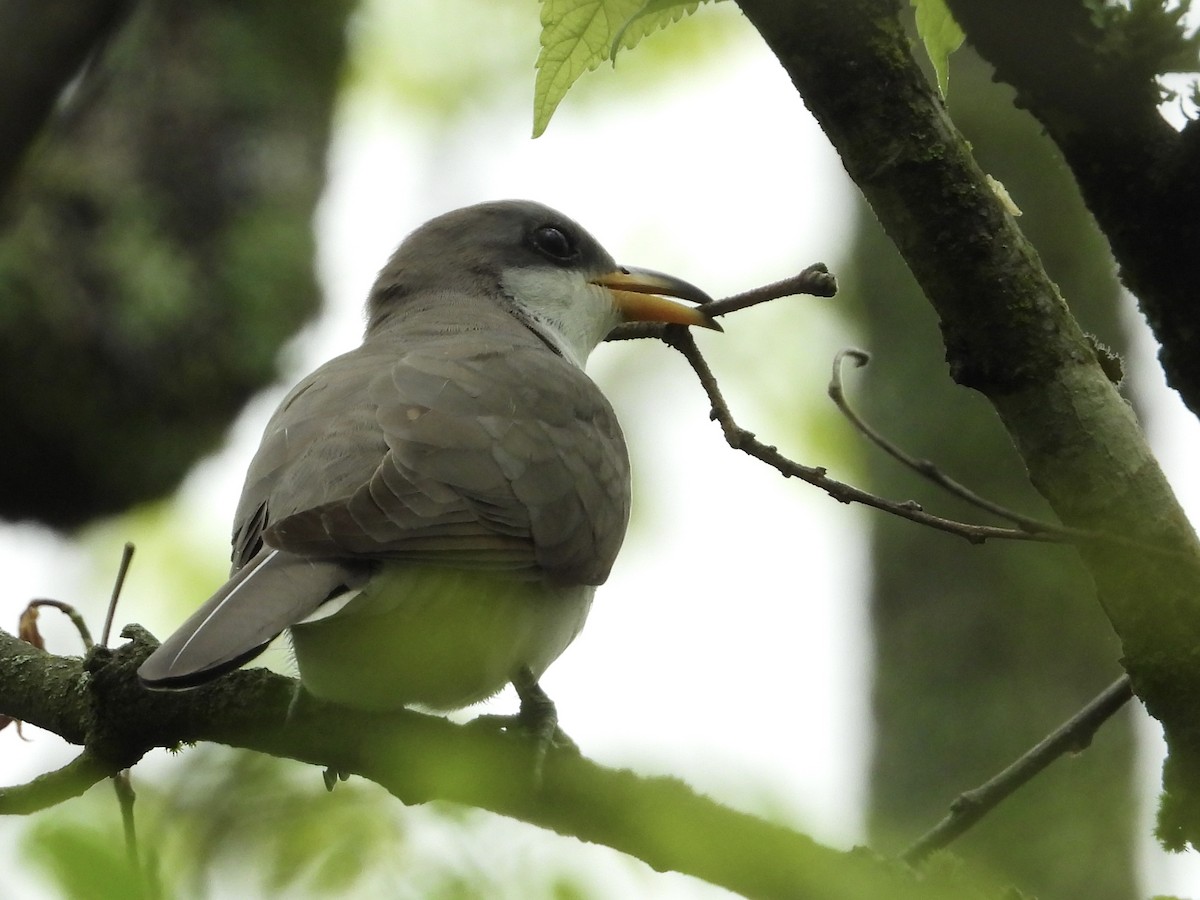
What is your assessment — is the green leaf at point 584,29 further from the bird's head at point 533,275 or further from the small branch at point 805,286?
the bird's head at point 533,275

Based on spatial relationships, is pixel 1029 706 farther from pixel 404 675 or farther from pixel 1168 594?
pixel 1168 594

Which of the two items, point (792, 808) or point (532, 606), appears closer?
point (792, 808)

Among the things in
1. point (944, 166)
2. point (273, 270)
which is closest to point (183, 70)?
point (273, 270)

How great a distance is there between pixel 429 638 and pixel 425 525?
0.99 feet

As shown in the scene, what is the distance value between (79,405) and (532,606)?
14.3 feet

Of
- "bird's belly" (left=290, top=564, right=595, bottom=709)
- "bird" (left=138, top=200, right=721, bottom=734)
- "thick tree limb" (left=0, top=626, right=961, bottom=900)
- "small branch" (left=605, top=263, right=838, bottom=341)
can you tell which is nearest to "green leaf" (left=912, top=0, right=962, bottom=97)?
"small branch" (left=605, top=263, right=838, bottom=341)

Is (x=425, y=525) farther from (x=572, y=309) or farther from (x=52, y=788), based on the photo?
(x=572, y=309)

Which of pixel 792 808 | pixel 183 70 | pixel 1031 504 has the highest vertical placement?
pixel 183 70

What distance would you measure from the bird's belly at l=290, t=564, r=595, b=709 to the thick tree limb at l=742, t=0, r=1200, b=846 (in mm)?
1629

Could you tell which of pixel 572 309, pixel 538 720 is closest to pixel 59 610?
pixel 538 720

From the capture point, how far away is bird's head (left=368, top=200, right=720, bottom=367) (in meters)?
5.53

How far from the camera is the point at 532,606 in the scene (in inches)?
155

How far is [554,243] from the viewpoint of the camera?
5.71m

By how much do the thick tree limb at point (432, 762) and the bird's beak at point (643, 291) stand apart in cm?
239
